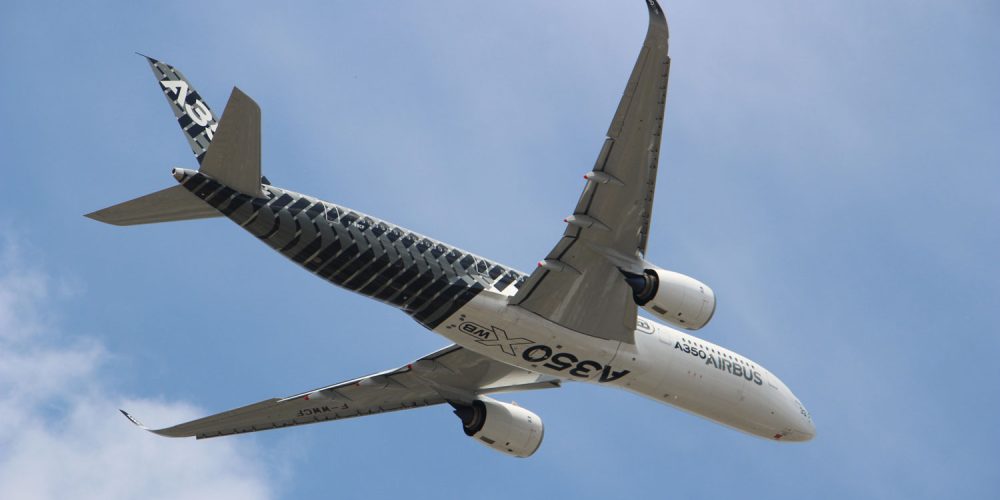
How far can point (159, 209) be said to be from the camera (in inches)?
1010

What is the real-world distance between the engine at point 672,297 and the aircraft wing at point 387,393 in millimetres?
7118

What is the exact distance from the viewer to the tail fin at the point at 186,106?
2816 cm

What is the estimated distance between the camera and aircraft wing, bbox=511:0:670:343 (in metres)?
23.5

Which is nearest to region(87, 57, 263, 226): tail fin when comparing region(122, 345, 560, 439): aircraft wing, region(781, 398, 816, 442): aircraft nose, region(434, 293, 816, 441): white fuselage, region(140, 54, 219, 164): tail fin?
region(140, 54, 219, 164): tail fin

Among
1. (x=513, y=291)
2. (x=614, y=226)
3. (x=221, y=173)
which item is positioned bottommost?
(x=221, y=173)

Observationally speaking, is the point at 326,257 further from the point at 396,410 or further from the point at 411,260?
the point at 396,410

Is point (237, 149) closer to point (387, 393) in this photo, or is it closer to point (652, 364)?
point (387, 393)

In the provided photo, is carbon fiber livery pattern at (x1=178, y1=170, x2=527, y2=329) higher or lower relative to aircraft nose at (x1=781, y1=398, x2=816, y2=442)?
lower

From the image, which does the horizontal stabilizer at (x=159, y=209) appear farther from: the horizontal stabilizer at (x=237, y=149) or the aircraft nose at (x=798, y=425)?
the aircraft nose at (x=798, y=425)

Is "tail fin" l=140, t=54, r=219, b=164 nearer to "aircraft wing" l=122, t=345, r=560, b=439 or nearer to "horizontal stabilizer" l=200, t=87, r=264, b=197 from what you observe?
"horizontal stabilizer" l=200, t=87, r=264, b=197

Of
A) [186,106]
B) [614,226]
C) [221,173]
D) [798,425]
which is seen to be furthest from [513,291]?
[798,425]

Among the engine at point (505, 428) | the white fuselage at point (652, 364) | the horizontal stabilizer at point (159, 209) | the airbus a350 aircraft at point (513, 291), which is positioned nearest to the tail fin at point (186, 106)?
the airbus a350 aircraft at point (513, 291)

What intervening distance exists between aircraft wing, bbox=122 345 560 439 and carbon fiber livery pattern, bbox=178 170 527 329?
4942mm

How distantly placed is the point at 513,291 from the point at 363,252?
156 inches
